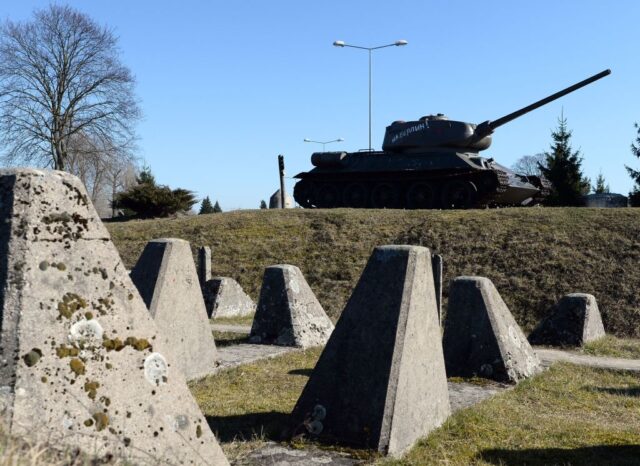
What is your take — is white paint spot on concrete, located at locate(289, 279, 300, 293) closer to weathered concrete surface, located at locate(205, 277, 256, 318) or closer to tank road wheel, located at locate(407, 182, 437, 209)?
weathered concrete surface, located at locate(205, 277, 256, 318)

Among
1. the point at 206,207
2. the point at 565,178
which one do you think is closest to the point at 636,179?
the point at 565,178

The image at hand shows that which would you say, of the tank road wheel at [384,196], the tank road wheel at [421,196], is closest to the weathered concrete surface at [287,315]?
the tank road wheel at [421,196]

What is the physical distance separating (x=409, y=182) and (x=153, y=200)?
11.9m

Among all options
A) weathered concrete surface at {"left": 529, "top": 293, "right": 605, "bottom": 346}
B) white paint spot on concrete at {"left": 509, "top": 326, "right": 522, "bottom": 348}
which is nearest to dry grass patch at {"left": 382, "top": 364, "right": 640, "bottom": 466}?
white paint spot on concrete at {"left": 509, "top": 326, "right": 522, "bottom": 348}

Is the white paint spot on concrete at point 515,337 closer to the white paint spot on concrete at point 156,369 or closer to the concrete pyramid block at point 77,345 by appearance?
the concrete pyramid block at point 77,345

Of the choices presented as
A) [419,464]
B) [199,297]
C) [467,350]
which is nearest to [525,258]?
[467,350]

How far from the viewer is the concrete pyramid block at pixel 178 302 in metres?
6.86

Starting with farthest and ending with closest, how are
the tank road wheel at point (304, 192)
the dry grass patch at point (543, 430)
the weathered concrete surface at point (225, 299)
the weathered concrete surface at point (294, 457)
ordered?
the tank road wheel at point (304, 192) < the weathered concrete surface at point (225, 299) < the dry grass patch at point (543, 430) < the weathered concrete surface at point (294, 457)

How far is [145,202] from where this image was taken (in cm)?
2941

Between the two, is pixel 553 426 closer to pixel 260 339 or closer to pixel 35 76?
pixel 260 339

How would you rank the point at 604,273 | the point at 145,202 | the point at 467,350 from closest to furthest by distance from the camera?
the point at 467,350
the point at 604,273
the point at 145,202

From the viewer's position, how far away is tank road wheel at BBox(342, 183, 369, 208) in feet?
78.7

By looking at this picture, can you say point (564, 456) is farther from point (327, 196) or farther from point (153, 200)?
point (153, 200)

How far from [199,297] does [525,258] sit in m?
9.75
